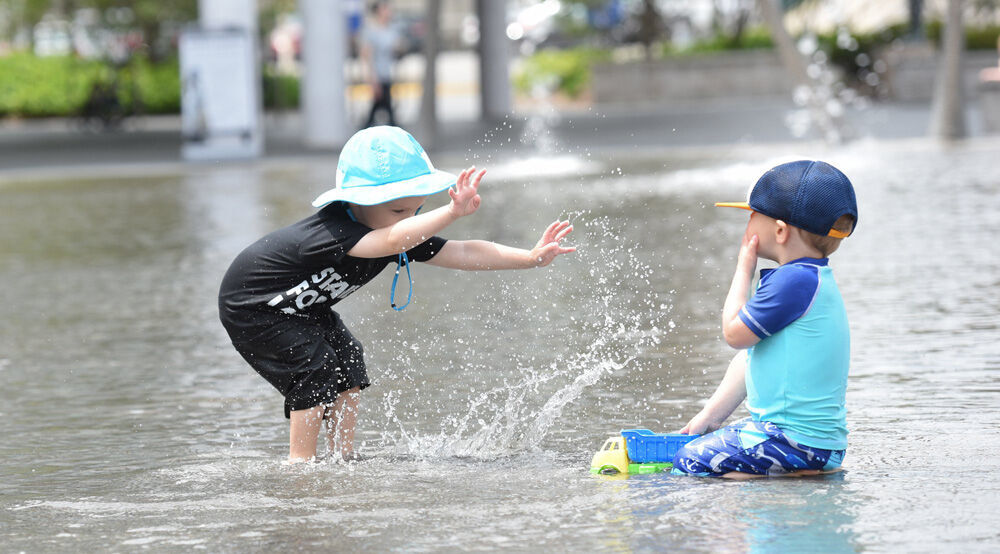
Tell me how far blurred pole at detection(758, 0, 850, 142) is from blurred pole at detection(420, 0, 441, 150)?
164 inches

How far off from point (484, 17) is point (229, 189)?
12.9 m

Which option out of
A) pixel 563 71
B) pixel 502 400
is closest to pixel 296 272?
pixel 502 400

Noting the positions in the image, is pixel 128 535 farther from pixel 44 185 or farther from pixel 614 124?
pixel 614 124

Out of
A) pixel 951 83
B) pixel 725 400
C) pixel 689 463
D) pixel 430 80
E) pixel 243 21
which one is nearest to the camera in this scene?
pixel 689 463

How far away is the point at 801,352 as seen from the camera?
4.37 m

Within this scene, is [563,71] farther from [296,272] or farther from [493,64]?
[296,272]

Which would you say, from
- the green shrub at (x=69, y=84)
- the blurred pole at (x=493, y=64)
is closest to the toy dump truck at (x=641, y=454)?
the blurred pole at (x=493, y=64)

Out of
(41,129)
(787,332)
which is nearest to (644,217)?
(787,332)

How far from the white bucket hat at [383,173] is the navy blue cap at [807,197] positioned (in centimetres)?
92

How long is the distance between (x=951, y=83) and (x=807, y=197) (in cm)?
1420

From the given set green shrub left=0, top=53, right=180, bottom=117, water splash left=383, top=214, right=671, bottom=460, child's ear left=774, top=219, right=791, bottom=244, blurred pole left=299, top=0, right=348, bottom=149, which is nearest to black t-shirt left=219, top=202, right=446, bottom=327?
water splash left=383, top=214, right=671, bottom=460

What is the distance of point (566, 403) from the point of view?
5.77 metres

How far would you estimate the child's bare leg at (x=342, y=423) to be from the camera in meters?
4.99

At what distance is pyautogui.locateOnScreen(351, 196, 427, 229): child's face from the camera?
4.70 meters
